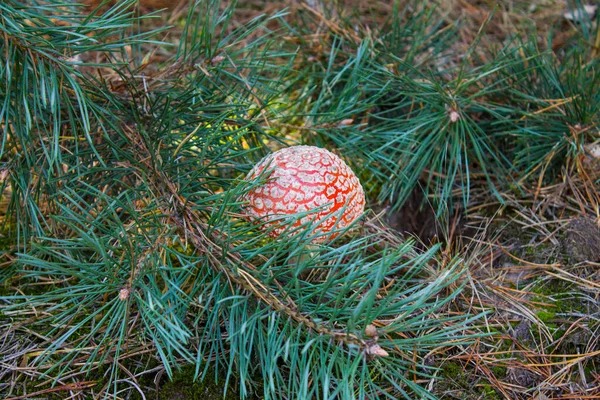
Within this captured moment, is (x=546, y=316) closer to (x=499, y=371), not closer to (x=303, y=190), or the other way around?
(x=499, y=371)

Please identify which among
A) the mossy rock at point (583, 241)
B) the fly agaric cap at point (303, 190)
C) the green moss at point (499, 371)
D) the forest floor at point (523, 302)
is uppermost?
the fly agaric cap at point (303, 190)

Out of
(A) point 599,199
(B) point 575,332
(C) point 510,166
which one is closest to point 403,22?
(C) point 510,166

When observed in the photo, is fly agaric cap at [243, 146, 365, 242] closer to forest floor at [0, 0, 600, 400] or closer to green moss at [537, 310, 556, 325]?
forest floor at [0, 0, 600, 400]

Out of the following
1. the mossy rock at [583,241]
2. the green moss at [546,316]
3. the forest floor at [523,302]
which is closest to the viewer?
the forest floor at [523,302]

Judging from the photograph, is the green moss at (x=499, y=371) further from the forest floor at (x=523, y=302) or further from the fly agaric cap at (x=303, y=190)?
the fly agaric cap at (x=303, y=190)

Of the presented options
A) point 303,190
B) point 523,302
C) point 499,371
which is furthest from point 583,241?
point 303,190

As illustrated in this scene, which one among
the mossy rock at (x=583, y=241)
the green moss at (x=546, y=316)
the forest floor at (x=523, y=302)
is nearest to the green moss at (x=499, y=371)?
the forest floor at (x=523, y=302)

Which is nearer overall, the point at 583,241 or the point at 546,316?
the point at 546,316

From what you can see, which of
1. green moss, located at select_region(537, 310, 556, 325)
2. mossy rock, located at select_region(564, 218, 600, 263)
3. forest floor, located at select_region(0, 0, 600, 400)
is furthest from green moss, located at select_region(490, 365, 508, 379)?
mossy rock, located at select_region(564, 218, 600, 263)

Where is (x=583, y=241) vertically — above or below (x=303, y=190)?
below
